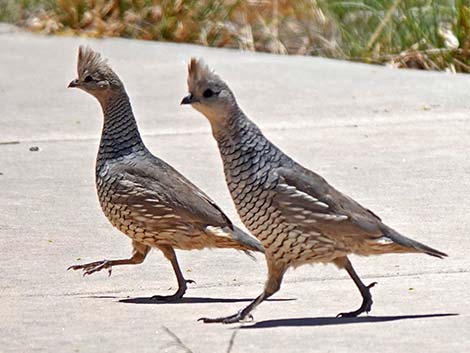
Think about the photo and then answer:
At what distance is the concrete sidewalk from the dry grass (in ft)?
1.62

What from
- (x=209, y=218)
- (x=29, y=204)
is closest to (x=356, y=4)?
(x=29, y=204)

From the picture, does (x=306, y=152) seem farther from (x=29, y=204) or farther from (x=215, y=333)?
(x=215, y=333)

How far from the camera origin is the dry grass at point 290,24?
1200 centimetres

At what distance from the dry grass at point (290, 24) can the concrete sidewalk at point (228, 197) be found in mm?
494

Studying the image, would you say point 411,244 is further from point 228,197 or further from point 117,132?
point 228,197

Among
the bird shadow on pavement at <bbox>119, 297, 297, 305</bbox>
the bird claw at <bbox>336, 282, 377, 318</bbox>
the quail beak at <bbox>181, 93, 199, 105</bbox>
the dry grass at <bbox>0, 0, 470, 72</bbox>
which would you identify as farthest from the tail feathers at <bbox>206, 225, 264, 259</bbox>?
the dry grass at <bbox>0, 0, 470, 72</bbox>

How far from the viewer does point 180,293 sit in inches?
241

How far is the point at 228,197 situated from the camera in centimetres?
812

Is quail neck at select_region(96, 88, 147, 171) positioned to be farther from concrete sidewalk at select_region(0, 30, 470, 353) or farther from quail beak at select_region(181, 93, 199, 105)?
quail beak at select_region(181, 93, 199, 105)

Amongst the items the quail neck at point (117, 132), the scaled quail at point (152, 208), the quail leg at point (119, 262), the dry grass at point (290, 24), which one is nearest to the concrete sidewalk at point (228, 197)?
the quail leg at point (119, 262)

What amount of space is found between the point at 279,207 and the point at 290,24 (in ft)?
28.0

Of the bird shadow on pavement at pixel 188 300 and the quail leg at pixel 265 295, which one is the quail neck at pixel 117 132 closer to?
the bird shadow on pavement at pixel 188 300

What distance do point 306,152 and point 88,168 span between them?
147cm

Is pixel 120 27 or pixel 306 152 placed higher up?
pixel 306 152
